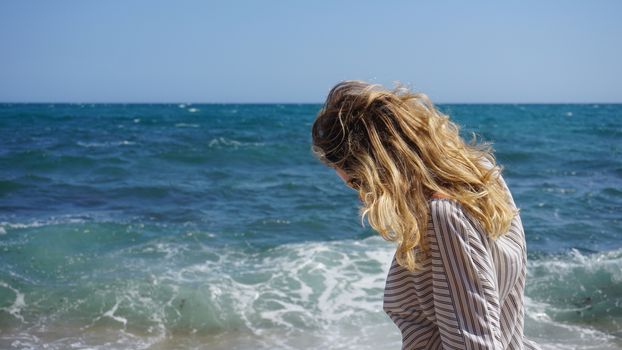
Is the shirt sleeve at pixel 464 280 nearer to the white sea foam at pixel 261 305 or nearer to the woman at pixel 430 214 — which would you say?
the woman at pixel 430 214

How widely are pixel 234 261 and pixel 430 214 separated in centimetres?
717

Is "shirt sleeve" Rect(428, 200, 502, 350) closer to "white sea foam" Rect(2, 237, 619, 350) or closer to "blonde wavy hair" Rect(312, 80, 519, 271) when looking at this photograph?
"blonde wavy hair" Rect(312, 80, 519, 271)

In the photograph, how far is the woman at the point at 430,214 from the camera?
1428mm

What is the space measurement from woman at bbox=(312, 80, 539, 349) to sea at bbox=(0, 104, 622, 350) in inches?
31.2

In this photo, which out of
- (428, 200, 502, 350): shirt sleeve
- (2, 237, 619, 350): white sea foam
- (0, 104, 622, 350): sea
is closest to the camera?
(428, 200, 502, 350): shirt sleeve

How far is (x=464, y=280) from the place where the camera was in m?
1.42

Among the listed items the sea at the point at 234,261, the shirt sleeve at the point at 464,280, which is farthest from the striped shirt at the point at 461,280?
the sea at the point at 234,261

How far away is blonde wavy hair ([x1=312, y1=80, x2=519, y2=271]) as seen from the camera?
1.49 meters

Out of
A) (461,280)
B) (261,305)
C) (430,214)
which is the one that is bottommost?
(261,305)

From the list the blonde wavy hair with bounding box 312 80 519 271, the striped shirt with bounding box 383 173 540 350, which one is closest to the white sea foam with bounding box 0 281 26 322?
the blonde wavy hair with bounding box 312 80 519 271

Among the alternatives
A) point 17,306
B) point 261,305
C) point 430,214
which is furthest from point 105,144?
point 430,214

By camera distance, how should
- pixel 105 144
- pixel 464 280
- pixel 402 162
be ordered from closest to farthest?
1. pixel 464 280
2. pixel 402 162
3. pixel 105 144

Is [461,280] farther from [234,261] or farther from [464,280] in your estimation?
[234,261]

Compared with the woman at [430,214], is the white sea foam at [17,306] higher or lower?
lower
